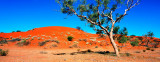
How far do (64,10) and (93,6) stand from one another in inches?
132

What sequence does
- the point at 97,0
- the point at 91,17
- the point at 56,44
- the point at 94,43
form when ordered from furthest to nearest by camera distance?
the point at 94,43
the point at 56,44
the point at 91,17
the point at 97,0

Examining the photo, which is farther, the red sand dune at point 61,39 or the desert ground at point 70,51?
the red sand dune at point 61,39

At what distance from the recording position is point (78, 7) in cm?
1339

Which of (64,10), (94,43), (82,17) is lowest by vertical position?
(94,43)

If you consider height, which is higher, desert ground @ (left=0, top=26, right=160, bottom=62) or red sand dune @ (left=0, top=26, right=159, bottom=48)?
red sand dune @ (left=0, top=26, right=159, bottom=48)

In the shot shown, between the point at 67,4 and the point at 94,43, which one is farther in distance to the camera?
the point at 94,43

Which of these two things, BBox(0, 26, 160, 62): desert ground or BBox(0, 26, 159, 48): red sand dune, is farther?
BBox(0, 26, 159, 48): red sand dune

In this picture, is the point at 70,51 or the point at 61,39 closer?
the point at 70,51

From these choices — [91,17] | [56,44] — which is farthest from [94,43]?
[91,17]

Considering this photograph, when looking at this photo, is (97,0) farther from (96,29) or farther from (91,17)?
(96,29)

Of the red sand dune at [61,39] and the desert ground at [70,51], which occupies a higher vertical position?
the red sand dune at [61,39]

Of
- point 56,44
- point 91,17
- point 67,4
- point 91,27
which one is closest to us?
point 67,4

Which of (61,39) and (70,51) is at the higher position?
(61,39)

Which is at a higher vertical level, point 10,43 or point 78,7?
point 78,7
